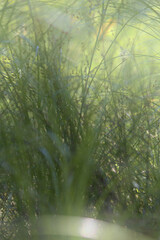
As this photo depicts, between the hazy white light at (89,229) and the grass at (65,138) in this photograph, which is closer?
the hazy white light at (89,229)

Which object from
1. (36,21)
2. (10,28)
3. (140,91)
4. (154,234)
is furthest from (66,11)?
(154,234)

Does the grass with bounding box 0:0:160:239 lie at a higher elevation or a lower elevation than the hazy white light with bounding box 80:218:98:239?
higher

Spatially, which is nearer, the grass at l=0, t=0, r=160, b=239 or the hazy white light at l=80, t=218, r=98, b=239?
the hazy white light at l=80, t=218, r=98, b=239

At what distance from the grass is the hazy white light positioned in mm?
103

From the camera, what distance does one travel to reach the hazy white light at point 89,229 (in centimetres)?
85

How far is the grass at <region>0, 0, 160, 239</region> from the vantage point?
1023mm

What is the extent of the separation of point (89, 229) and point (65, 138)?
304mm

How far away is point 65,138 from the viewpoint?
1080mm

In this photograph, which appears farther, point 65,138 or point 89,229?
point 65,138

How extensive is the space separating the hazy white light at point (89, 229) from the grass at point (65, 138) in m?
0.10

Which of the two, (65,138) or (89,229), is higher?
(65,138)

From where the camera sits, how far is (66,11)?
1.26m

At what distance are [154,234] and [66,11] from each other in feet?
2.62

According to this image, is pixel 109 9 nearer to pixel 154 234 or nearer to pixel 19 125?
pixel 19 125
